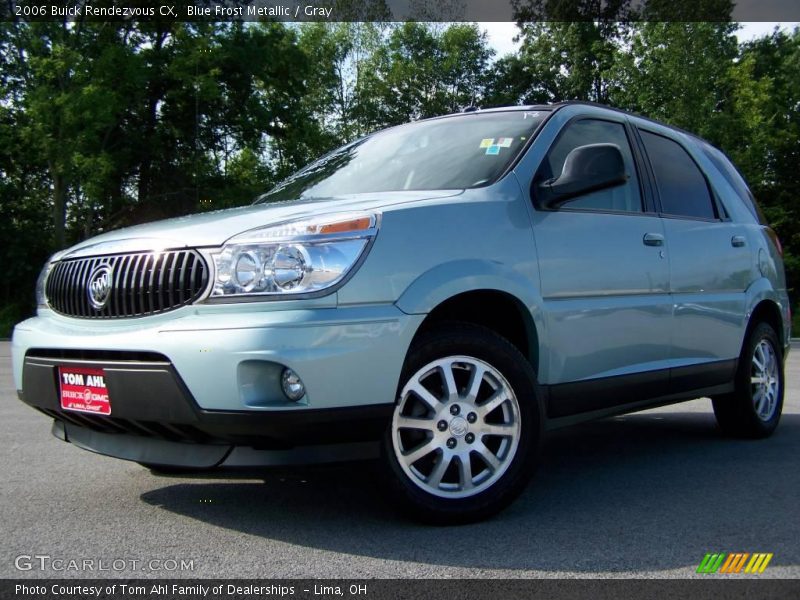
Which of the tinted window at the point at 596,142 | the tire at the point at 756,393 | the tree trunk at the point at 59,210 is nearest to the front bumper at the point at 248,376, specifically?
the tinted window at the point at 596,142

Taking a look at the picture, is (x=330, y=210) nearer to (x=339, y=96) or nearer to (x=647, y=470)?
(x=647, y=470)

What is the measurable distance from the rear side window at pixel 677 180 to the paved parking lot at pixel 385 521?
150cm

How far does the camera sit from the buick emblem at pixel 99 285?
3.63 meters

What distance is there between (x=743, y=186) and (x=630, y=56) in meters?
28.0

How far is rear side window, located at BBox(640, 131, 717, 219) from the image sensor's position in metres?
5.17

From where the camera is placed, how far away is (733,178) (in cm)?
618

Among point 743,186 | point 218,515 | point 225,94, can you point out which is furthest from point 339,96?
point 218,515

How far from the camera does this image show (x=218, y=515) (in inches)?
148

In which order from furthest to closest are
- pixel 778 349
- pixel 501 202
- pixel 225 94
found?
1. pixel 225 94
2. pixel 778 349
3. pixel 501 202

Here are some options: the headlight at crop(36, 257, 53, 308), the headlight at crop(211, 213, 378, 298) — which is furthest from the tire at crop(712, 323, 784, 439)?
the headlight at crop(36, 257, 53, 308)

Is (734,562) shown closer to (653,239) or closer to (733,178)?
(653,239)

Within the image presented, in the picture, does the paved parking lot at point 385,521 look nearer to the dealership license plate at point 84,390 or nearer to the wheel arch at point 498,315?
the dealership license plate at point 84,390

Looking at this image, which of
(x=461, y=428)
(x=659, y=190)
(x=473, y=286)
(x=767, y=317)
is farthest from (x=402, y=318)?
(x=767, y=317)

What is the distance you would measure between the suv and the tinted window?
14 millimetres
